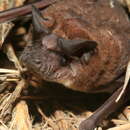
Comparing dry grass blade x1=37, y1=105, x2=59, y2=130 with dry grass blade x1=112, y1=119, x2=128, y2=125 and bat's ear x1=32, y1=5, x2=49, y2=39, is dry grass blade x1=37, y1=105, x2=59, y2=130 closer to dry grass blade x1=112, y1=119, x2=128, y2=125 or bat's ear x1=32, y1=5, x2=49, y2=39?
dry grass blade x1=112, y1=119, x2=128, y2=125

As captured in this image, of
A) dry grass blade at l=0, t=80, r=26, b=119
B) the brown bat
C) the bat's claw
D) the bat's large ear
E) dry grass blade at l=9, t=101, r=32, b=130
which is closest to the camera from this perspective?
the bat's large ear

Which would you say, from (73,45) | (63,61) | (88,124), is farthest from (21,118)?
(73,45)

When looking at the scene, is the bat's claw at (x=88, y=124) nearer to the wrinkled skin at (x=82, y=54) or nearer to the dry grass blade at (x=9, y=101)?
the wrinkled skin at (x=82, y=54)

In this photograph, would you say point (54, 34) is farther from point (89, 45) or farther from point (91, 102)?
point (91, 102)

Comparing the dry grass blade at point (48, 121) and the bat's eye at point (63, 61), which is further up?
the bat's eye at point (63, 61)

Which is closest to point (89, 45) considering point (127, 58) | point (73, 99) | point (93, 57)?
point (93, 57)

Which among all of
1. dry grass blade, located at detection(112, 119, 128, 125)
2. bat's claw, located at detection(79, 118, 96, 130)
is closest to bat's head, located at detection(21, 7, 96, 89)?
bat's claw, located at detection(79, 118, 96, 130)

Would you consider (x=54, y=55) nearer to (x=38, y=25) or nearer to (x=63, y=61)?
(x=63, y=61)

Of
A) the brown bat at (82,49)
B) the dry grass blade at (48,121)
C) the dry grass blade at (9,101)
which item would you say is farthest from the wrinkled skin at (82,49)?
the dry grass blade at (9,101)
